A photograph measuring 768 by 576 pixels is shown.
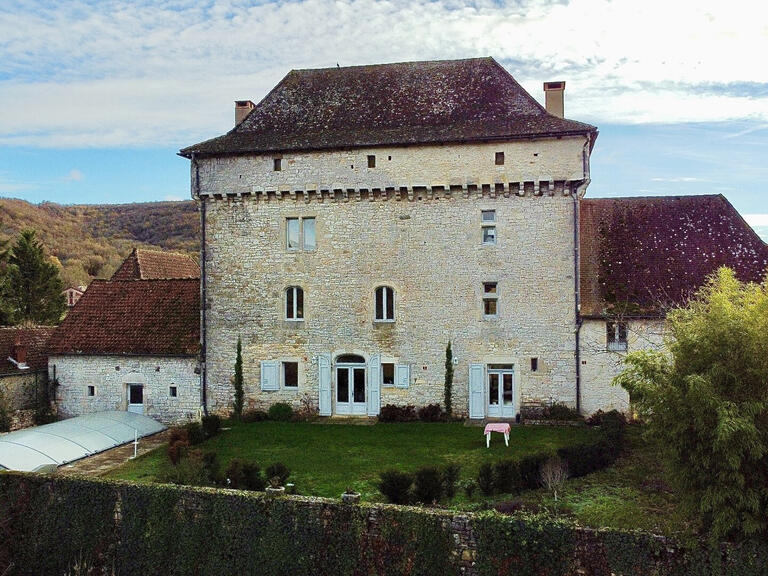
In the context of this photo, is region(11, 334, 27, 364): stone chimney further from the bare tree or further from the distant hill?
the distant hill

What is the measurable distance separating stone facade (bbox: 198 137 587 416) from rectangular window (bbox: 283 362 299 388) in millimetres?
220

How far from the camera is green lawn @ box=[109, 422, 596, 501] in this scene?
555 inches

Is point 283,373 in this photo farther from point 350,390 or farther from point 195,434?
point 195,434

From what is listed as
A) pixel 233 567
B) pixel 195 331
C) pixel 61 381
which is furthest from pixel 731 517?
pixel 61 381

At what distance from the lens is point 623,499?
39.6ft

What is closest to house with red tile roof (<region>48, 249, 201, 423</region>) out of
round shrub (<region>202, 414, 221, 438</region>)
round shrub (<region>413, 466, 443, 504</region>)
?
round shrub (<region>202, 414, 221, 438</region>)

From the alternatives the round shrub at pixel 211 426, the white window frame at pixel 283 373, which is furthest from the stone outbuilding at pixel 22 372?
the white window frame at pixel 283 373

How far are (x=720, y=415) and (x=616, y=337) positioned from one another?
36.5 feet

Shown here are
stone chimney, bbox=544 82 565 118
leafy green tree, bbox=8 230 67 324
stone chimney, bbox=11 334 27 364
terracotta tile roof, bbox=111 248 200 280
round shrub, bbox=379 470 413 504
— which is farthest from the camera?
leafy green tree, bbox=8 230 67 324

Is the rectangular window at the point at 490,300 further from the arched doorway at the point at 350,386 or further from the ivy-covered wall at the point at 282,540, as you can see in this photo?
the ivy-covered wall at the point at 282,540

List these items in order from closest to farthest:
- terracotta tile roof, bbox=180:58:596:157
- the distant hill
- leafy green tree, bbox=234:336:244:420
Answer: terracotta tile roof, bbox=180:58:596:157, leafy green tree, bbox=234:336:244:420, the distant hill

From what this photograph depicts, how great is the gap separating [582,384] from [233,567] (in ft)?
41.1

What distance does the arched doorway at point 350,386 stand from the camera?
2034 cm

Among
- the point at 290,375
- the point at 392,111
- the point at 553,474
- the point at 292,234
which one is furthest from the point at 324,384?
the point at 392,111
